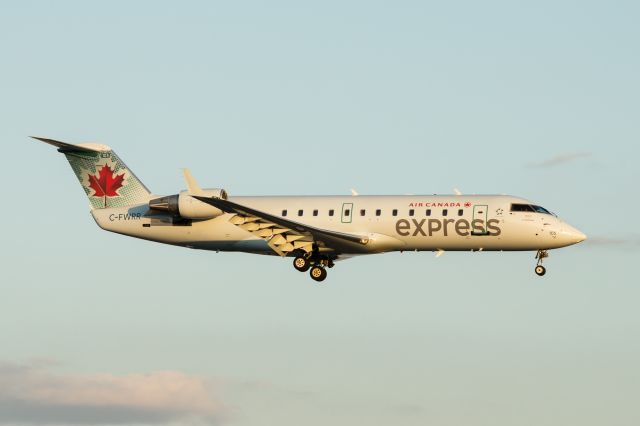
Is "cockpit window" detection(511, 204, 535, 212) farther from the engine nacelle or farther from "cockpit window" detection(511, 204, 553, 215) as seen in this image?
the engine nacelle

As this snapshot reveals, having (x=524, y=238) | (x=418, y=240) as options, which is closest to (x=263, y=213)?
(x=418, y=240)

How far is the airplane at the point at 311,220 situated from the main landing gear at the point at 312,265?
43 mm

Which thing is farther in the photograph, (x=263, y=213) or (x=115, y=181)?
(x=115, y=181)

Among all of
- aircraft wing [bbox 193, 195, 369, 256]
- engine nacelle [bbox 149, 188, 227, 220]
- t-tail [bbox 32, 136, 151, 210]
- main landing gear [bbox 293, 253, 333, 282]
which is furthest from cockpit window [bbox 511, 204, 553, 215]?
t-tail [bbox 32, 136, 151, 210]

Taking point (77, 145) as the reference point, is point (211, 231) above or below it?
below

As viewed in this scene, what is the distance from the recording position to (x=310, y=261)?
56.3 metres

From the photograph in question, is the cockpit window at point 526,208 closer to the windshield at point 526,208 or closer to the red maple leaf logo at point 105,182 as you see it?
the windshield at point 526,208

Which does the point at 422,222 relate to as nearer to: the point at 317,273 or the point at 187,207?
the point at 317,273

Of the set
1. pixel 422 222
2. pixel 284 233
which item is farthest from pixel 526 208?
pixel 284 233

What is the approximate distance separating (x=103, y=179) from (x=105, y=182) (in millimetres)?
165

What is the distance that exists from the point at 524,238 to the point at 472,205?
8.25 ft

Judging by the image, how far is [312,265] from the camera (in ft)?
185

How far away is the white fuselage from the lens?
175 ft

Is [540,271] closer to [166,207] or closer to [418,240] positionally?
[418,240]
